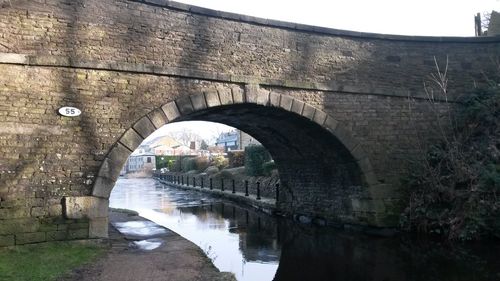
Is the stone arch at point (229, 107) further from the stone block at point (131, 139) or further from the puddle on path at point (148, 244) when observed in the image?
the puddle on path at point (148, 244)

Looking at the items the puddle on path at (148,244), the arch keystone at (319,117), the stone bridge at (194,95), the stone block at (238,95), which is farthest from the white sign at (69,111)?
the arch keystone at (319,117)

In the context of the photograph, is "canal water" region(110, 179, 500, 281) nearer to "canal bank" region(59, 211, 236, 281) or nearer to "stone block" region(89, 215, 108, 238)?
"canal bank" region(59, 211, 236, 281)

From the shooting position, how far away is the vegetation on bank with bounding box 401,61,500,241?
371 inches

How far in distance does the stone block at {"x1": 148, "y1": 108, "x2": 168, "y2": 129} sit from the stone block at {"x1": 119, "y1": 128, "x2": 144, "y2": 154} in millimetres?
427

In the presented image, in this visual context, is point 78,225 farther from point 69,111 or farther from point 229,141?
point 229,141

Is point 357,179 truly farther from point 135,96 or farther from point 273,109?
point 135,96

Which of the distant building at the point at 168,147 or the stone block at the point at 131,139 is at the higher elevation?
the distant building at the point at 168,147

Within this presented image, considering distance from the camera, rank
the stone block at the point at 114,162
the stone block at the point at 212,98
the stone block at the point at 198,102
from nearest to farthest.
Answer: the stone block at the point at 114,162 < the stone block at the point at 198,102 < the stone block at the point at 212,98

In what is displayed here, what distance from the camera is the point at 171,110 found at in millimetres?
8828

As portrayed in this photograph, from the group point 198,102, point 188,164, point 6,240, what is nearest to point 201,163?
point 188,164

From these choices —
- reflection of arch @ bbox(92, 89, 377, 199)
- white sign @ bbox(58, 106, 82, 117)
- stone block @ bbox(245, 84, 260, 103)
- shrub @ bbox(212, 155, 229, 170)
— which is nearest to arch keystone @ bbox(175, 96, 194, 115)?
reflection of arch @ bbox(92, 89, 377, 199)

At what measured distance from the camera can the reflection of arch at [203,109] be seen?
26.7ft

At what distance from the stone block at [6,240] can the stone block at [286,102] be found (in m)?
5.94

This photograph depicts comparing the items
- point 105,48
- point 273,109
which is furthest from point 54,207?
point 273,109
